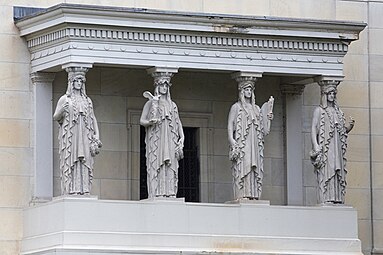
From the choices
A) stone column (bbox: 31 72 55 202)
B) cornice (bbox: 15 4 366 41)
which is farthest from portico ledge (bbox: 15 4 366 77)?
stone column (bbox: 31 72 55 202)

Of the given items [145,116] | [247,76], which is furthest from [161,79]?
[247,76]

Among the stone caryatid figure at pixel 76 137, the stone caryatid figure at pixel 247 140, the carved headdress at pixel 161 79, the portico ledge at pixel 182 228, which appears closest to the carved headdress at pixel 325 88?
the stone caryatid figure at pixel 247 140

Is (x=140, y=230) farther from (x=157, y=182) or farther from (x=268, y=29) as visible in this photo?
(x=268, y=29)

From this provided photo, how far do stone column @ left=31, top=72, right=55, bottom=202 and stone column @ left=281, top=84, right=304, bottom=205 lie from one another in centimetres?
462

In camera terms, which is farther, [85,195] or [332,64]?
[332,64]

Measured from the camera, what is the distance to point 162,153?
3262 centimetres

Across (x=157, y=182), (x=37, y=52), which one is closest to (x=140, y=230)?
(x=157, y=182)

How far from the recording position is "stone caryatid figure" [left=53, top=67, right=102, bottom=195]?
3219cm

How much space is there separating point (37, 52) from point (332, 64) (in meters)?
5.34

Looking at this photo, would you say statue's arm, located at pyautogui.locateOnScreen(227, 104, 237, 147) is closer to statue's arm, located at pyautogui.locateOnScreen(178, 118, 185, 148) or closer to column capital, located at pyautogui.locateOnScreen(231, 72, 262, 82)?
column capital, located at pyautogui.locateOnScreen(231, 72, 262, 82)

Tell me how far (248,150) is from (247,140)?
7.0 inches

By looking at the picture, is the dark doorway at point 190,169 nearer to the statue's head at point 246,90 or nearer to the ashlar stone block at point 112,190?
the ashlar stone block at point 112,190

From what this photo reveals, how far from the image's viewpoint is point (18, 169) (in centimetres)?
3316

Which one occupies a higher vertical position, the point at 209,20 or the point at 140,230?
the point at 209,20
